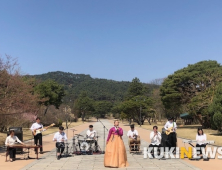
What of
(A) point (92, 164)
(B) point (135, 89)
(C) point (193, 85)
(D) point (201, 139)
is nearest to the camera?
(A) point (92, 164)

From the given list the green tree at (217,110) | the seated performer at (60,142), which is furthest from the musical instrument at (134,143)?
the green tree at (217,110)

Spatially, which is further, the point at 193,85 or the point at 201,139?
the point at 193,85

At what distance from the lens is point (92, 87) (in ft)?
450

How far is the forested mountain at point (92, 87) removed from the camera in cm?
11806

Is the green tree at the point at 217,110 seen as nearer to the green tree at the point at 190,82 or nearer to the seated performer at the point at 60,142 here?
the green tree at the point at 190,82

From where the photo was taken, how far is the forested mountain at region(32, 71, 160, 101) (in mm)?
118062

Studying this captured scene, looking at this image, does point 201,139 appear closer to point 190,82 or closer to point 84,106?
point 190,82

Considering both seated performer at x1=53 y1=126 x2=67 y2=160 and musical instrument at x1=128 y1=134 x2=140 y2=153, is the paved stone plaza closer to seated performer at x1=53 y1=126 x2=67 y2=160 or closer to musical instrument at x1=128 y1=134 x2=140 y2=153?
seated performer at x1=53 y1=126 x2=67 y2=160

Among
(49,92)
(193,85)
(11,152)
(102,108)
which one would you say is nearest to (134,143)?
(11,152)

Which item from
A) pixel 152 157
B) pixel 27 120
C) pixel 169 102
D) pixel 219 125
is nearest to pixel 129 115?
pixel 169 102

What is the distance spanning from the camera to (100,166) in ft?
26.8

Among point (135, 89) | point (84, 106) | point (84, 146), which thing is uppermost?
point (135, 89)

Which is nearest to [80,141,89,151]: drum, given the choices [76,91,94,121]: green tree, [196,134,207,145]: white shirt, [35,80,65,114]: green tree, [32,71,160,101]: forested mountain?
[196,134,207,145]: white shirt

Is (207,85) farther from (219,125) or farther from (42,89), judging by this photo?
(42,89)
